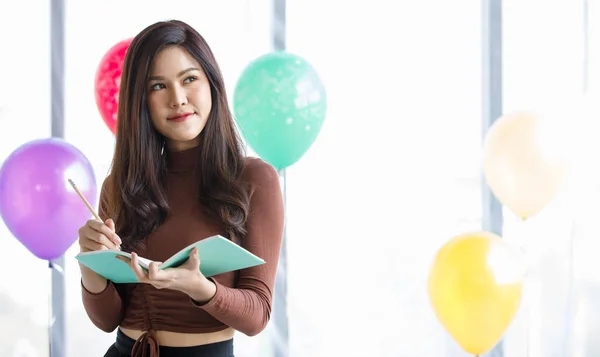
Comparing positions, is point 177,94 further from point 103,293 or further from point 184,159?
point 103,293

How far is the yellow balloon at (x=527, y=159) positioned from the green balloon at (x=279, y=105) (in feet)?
1.90

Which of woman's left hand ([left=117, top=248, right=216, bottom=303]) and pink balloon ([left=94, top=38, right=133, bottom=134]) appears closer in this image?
woman's left hand ([left=117, top=248, right=216, bottom=303])

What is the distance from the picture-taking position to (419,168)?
9.39 ft

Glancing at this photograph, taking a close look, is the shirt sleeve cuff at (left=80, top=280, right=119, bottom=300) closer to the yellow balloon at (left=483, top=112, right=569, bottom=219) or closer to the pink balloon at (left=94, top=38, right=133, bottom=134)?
the pink balloon at (left=94, top=38, right=133, bottom=134)

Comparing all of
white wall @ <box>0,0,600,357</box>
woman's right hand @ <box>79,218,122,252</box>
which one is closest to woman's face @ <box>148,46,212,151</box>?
woman's right hand @ <box>79,218,122,252</box>

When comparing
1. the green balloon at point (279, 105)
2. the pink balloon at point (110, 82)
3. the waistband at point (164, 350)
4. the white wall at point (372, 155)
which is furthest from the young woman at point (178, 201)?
the white wall at point (372, 155)

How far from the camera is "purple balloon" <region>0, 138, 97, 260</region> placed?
2230 millimetres

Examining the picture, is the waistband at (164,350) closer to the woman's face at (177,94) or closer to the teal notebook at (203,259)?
the teal notebook at (203,259)

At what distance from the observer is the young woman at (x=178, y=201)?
52.9 inches

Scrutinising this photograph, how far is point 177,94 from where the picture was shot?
1357 millimetres

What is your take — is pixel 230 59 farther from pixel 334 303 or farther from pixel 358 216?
pixel 334 303

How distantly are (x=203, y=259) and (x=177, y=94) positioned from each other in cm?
34

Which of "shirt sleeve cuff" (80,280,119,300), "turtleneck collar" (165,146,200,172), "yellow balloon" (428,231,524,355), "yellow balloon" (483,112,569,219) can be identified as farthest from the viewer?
"yellow balloon" (483,112,569,219)

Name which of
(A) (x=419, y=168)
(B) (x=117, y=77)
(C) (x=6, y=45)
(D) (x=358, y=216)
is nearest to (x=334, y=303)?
(D) (x=358, y=216)
